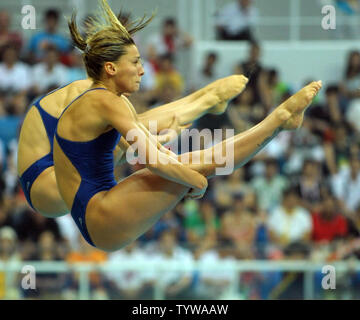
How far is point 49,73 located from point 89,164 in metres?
5.07

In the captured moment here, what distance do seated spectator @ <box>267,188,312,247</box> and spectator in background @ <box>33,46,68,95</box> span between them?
9.91ft

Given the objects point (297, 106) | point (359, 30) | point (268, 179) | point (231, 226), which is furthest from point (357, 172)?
point (297, 106)

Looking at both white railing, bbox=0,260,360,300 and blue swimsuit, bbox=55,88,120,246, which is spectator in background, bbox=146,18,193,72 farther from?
blue swimsuit, bbox=55,88,120,246

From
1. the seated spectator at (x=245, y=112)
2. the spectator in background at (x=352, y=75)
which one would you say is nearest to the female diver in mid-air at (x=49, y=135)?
the seated spectator at (x=245, y=112)

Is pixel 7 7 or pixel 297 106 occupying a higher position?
pixel 7 7

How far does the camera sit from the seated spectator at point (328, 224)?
7707 mm

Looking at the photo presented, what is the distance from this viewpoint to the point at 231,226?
25.0ft

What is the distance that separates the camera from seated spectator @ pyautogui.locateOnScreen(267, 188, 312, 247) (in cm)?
772

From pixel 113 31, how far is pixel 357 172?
512cm

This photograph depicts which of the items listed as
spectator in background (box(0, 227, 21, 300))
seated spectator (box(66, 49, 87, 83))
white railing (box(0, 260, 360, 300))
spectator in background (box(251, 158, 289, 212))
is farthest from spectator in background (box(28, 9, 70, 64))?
white railing (box(0, 260, 360, 300))

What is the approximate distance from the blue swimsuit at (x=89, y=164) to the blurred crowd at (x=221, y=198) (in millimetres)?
2478

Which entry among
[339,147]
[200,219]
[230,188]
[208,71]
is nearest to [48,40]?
[208,71]
